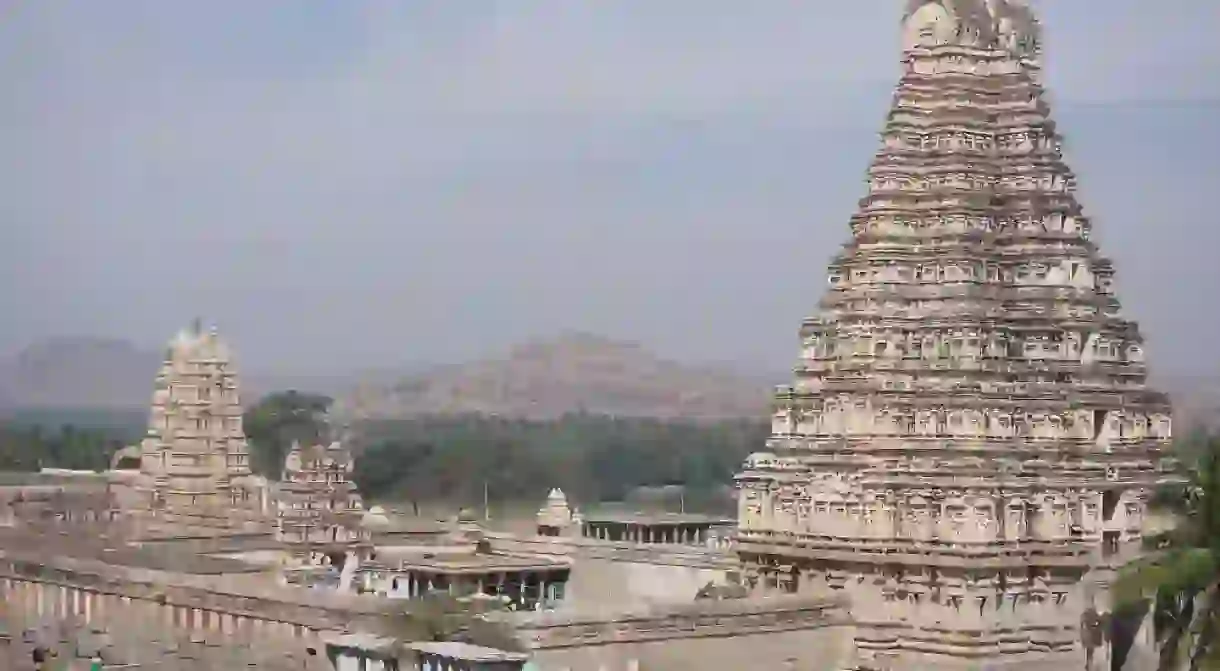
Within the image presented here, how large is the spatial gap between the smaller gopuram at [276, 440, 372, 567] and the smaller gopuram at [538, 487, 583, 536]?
375cm

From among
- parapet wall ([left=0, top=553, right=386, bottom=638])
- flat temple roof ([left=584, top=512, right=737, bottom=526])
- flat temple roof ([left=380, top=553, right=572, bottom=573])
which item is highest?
flat temple roof ([left=584, top=512, right=737, bottom=526])

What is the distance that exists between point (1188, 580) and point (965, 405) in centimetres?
514

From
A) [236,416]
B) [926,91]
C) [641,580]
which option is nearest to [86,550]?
[641,580]

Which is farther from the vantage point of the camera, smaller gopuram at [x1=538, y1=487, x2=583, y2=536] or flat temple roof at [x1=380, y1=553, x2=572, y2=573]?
smaller gopuram at [x1=538, y1=487, x2=583, y2=536]

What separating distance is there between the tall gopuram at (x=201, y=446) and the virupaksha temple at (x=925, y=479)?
1565cm

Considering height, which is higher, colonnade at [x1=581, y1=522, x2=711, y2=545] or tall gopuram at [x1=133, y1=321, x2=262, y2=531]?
tall gopuram at [x1=133, y1=321, x2=262, y2=531]

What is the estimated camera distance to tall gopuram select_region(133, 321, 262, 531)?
57.0 meters

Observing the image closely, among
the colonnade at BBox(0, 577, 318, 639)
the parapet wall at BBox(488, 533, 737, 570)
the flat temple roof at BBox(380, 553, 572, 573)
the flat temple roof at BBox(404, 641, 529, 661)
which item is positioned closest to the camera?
the flat temple roof at BBox(404, 641, 529, 661)

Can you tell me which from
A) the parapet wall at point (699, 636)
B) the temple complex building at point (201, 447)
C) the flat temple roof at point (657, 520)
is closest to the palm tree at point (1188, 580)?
the parapet wall at point (699, 636)

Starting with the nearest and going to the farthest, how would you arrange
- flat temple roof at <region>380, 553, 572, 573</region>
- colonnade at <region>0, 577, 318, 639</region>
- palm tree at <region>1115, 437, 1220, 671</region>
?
palm tree at <region>1115, 437, 1220, 671</region>, colonnade at <region>0, 577, 318, 639</region>, flat temple roof at <region>380, 553, 572, 573</region>

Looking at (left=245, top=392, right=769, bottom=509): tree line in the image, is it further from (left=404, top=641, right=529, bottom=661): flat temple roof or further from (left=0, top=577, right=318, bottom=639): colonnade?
(left=404, top=641, right=529, bottom=661): flat temple roof

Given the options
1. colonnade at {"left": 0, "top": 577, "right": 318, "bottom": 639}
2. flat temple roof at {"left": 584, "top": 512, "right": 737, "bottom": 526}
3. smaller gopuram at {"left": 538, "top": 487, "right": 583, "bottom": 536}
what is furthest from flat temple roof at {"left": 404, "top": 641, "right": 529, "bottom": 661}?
flat temple roof at {"left": 584, "top": 512, "right": 737, "bottom": 526}

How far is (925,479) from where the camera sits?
35.9 m

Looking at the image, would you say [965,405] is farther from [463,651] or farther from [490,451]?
[490,451]
